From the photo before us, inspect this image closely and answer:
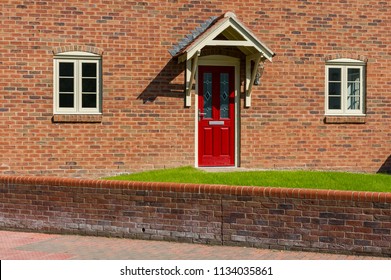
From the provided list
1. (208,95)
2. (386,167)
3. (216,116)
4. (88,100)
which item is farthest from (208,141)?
(386,167)

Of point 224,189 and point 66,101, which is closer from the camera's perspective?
point 224,189

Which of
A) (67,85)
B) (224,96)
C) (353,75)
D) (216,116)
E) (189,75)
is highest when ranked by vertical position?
(353,75)

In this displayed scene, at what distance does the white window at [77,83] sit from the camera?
15.2 m

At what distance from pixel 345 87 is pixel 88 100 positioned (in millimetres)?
6325

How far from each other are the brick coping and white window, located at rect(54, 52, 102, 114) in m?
3.92

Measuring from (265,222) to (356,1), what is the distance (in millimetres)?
8631

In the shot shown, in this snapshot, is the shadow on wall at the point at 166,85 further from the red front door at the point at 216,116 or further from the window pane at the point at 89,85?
the window pane at the point at 89,85

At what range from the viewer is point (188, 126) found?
15664mm

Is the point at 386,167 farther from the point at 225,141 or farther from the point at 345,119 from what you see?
the point at 225,141

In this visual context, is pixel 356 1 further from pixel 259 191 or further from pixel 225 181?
pixel 259 191

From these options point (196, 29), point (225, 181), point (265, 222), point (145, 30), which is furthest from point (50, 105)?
point (265, 222)

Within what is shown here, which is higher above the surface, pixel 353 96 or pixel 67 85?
pixel 67 85

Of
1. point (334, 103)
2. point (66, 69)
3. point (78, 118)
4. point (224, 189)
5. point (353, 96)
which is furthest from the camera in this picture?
point (353, 96)

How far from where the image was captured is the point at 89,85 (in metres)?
15.4
